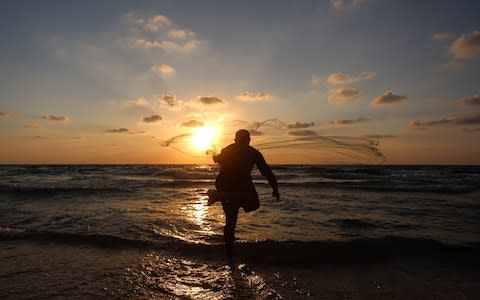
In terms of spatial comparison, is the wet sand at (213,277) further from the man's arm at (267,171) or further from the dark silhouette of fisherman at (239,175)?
the man's arm at (267,171)

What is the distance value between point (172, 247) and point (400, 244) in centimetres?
489

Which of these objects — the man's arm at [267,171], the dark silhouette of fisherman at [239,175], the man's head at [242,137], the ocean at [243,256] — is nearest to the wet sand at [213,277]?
the ocean at [243,256]

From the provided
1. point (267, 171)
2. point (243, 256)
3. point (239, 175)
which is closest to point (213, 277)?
point (243, 256)

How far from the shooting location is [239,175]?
620 centimetres

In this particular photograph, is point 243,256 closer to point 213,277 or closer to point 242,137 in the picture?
point 213,277

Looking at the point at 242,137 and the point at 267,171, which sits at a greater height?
the point at 242,137

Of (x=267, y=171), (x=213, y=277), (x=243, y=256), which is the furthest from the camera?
(x=243, y=256)

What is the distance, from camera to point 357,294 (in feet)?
15.1

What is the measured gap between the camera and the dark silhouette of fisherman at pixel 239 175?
6.18 m

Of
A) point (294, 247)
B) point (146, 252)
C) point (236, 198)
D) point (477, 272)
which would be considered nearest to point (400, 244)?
point (477, 272)

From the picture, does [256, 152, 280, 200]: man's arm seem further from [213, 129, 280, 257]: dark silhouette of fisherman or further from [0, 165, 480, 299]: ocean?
[0, 165, 480, 299]: ocean

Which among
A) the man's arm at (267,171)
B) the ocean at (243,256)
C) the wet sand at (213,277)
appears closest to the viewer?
the wet sand at (213,277)

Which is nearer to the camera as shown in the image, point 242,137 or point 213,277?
point 213,277

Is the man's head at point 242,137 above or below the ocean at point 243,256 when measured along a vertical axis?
above
